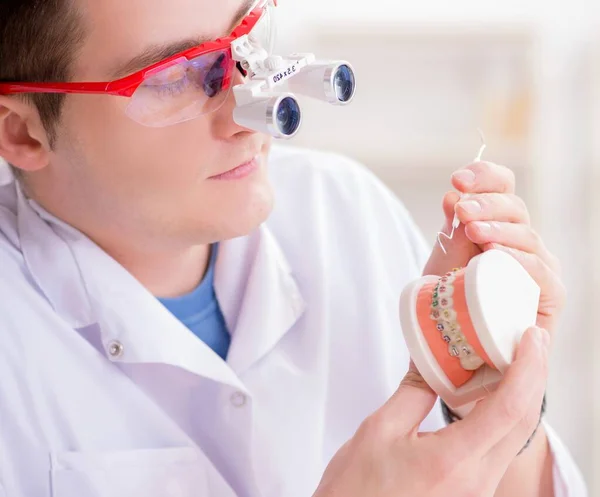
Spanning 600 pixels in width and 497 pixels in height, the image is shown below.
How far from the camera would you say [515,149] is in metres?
3.14

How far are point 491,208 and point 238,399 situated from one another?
464mm

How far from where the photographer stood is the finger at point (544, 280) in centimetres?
108

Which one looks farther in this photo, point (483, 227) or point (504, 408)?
point (483, 227)

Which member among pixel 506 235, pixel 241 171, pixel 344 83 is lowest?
pixel 506 235

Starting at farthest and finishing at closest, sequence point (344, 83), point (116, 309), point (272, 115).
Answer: point (116, 309), point (344, 83), point (272, 115)

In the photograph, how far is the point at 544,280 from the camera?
3.65 ft

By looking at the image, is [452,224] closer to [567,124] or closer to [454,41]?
[454,41]

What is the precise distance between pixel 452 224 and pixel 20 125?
0.65 m

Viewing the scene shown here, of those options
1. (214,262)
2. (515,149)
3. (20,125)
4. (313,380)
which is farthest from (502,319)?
(515,149)

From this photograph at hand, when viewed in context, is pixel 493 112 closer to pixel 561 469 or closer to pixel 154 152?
pixel 561 469

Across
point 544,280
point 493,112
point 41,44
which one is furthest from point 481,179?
point 493,112

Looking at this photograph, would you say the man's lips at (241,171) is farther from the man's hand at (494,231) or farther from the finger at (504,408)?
the finger at (504,408)

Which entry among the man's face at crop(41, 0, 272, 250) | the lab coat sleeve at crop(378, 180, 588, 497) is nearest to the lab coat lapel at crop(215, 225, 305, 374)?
the man's face at crop(41, 0, 272, 250)

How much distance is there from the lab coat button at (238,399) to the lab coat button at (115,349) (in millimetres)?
178
